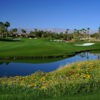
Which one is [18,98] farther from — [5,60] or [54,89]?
[5,60]

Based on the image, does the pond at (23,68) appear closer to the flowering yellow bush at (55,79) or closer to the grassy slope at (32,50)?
the grassy slope at (32,50)

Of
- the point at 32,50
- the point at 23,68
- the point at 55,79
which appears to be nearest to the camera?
the point at 55,79

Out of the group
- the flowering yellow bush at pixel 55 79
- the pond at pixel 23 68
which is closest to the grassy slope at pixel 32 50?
the pond at pixel 23 68

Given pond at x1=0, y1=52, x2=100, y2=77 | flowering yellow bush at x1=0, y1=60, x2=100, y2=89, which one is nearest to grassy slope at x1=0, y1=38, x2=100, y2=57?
pond at x1=0, y1=52, x2=100, y2=77

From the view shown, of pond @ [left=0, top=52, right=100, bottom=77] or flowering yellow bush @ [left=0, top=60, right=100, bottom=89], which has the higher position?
flowering yellow bush @ [left=0, top=60, right=100, bottom=89]

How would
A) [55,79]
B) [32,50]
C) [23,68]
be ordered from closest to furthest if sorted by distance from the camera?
[55,79], [23,68], [32,50]

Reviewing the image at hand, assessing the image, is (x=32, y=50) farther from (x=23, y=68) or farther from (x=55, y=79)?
(x=55, y=79)

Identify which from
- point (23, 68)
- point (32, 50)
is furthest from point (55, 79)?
point (32, 50)

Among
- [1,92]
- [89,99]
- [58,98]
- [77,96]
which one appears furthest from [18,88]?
[89,99]

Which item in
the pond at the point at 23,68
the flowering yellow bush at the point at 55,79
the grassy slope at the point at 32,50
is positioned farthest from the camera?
the grassy slope at the point at 32,50

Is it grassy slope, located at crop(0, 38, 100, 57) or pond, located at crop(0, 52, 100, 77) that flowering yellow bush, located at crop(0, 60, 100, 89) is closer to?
pond, located at crop(0, 52, 100, 77)

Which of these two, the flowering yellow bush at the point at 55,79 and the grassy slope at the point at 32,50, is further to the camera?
the grassy slope at the point at 32,50

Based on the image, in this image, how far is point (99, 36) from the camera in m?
142

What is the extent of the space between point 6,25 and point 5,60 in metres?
→ 120
